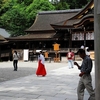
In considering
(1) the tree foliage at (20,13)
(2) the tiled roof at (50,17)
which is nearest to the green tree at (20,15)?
(1) the tree foliage at (20,13)

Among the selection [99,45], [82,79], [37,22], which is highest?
[37,22]

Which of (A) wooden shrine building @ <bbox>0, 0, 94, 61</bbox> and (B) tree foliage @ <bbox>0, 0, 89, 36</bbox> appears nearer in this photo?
(A) wooden shrine building @ <bbox>0, 0, 94, 61</bbox>

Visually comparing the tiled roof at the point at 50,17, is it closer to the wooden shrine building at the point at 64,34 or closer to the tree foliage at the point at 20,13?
the wooden shrine building at the point at 64,34

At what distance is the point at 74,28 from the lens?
2459 centimetres

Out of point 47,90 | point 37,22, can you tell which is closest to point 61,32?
point 37,22

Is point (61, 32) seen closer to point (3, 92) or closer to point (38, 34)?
point (38, 34)

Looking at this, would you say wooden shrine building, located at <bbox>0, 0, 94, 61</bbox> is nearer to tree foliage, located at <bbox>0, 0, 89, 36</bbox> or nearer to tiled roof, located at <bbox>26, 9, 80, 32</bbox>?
tiled roof, located at <bbox>26, 9, 80, 32</bbox>

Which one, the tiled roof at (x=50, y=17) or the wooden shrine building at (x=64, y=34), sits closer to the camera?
the wooden shrine building at (x=64, y=34)

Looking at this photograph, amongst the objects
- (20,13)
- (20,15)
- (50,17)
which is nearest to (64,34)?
(50,17)

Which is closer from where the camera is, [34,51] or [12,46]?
[34,51]

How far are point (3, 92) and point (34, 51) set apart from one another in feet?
63.1

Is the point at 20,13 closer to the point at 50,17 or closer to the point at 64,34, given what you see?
the point at 50,17

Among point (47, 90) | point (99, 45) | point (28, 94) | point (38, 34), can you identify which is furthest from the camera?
point (38, 34)

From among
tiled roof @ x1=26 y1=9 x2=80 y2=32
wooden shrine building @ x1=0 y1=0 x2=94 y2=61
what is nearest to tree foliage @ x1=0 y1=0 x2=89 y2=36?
tiled roof @ x1=26 y1=9 x2=80 y2=32
